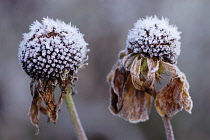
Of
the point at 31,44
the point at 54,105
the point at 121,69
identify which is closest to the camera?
the point at 31,44

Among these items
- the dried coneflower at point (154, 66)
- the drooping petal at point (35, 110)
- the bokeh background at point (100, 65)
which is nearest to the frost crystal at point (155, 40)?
the dried coneflower at point (154, 66)

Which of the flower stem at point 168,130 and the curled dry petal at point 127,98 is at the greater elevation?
the curled dry petal at point 127,98

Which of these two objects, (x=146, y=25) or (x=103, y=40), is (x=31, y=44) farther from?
(x=103, y=40)

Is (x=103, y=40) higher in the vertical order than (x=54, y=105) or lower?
higher

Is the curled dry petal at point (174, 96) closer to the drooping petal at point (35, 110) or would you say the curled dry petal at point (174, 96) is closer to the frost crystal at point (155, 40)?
the frost crystal at point (155, 40)
